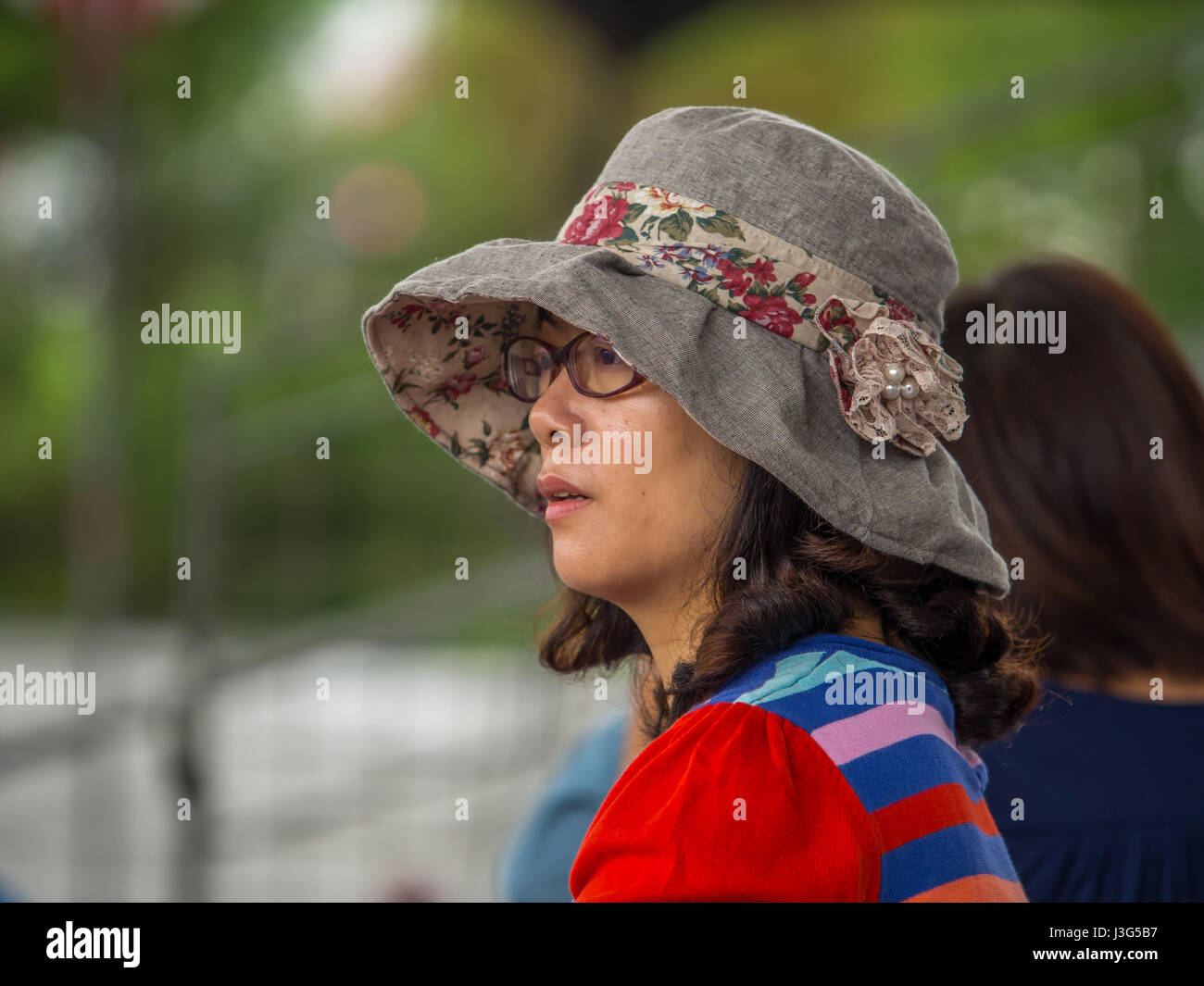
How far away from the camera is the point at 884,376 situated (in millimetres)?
1133

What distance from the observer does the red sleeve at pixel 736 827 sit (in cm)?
93

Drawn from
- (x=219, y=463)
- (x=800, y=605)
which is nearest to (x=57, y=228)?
(x=219, y=463)

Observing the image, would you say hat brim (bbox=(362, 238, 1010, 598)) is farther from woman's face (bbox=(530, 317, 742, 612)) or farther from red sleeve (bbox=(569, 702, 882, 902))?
red sleeve (bbox=(569, 702, 882, 902))

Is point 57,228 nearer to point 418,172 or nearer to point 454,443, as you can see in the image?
point 418,172

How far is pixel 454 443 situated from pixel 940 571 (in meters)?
0.60

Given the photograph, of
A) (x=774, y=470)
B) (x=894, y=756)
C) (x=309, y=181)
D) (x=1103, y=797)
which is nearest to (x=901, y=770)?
(x=894, y=756)

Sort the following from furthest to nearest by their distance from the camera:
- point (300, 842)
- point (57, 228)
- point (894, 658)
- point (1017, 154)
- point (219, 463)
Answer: point (57, 228) → point (1017, 154) → point (300, 842) → point (219, 463) → point (894, 658)

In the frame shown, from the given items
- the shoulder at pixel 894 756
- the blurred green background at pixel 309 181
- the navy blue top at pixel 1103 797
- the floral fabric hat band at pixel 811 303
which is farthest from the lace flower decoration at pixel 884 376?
the blurred green background at pixel 309 181

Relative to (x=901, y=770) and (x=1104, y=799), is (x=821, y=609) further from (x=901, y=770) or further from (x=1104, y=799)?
(x=1104, y=799)

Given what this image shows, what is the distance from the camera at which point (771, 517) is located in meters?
1.16

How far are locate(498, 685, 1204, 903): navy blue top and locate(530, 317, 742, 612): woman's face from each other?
1.92ft

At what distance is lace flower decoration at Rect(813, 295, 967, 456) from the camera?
1133 mm

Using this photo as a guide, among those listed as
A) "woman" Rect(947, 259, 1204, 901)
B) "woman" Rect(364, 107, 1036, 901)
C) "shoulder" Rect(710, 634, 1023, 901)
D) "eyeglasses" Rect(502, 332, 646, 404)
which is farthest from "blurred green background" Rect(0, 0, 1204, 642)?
"shoulder" Rect(710, 634, 1023, 901)

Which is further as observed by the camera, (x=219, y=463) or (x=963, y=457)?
(x=219, y=463)
